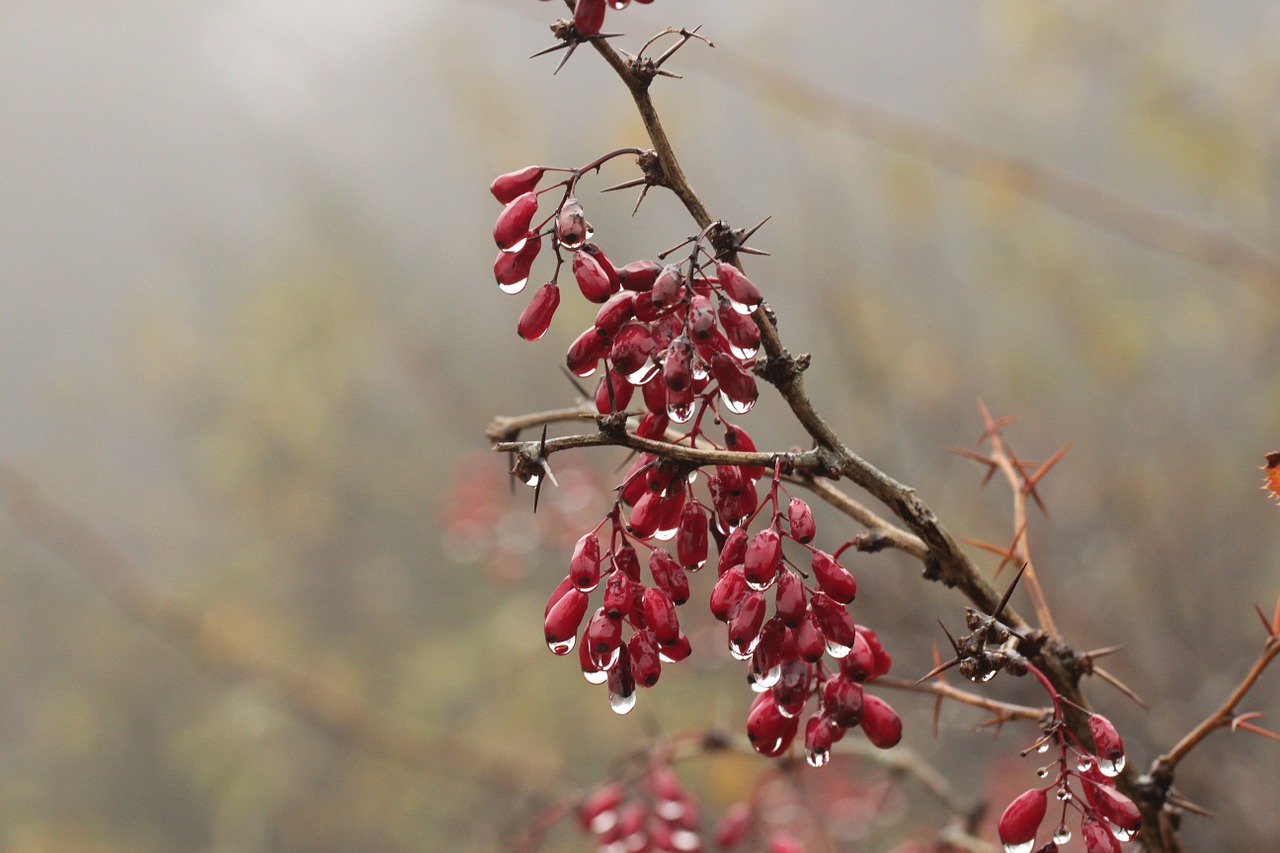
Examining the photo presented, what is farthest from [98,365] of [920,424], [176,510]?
[920,424]

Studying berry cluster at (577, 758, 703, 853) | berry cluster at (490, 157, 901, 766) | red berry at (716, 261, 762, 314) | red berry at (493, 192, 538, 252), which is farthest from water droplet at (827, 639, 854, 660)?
berry cluster at (577, 758, 703, 853)

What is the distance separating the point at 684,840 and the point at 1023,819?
0.50m

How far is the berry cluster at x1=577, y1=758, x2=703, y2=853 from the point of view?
102 centimetres

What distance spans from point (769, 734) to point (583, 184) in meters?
4.52

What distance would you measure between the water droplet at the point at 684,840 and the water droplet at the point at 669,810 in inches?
0.6

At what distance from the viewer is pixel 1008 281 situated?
3.24 meters

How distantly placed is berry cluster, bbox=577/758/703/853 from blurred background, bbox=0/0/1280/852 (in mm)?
241

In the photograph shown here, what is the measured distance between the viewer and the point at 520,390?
4734 mm

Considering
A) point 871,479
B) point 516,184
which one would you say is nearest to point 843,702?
point 871,479

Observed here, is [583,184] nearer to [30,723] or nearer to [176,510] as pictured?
[176,510]

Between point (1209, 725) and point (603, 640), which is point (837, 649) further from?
point (1209, 725)

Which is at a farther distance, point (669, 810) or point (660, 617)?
point (669, 810)

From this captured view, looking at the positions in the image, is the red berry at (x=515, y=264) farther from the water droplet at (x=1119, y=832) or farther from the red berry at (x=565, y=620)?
the water droplet at (x=1119, y=832)

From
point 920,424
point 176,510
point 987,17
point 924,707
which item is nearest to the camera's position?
point 924,707
